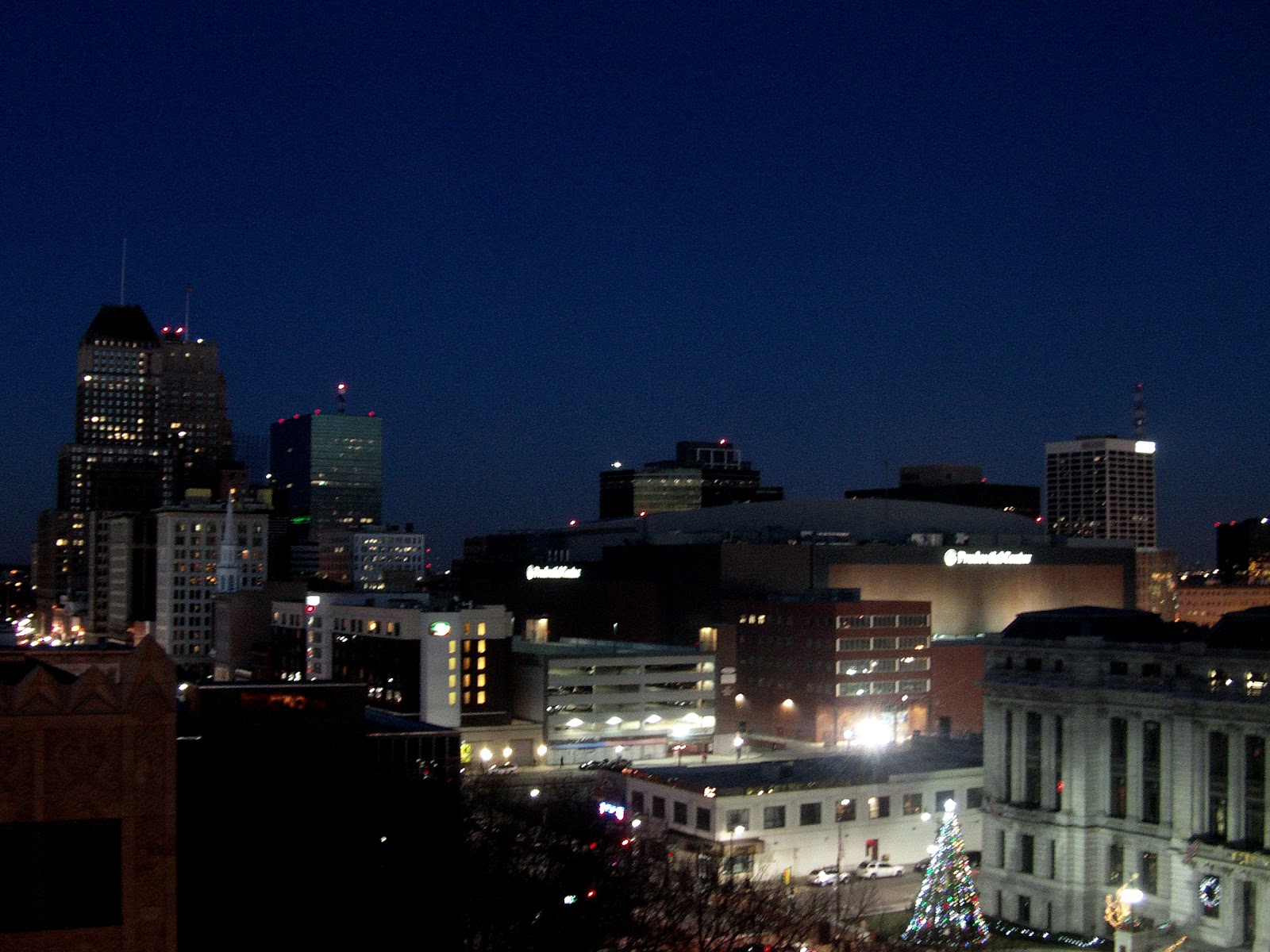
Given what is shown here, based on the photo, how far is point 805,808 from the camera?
7969 centimetres

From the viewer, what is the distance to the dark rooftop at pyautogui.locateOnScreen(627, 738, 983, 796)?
80938 mm

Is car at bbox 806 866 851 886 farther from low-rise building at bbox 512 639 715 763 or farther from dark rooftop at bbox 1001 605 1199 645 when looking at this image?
low-rise building at bbox 512 639 715 763

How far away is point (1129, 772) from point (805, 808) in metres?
19.2

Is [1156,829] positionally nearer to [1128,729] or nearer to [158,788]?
[1128,729]

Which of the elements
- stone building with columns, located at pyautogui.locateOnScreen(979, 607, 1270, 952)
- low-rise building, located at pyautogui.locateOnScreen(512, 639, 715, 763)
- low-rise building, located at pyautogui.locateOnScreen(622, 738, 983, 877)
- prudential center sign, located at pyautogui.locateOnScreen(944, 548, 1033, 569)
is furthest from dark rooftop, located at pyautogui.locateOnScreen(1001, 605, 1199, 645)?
prudential center sign, located at pyautogui.locateOnScreen(944, 548, 1033, 569)

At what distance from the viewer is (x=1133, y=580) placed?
18225 centimetres

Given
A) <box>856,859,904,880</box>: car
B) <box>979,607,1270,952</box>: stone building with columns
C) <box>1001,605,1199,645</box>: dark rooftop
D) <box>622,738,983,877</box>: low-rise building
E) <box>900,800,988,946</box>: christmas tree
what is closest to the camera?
<box>900,800,988,946</box>: christmas tree

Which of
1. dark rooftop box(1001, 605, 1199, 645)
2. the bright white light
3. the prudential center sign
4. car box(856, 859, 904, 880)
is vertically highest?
the prudential center sign

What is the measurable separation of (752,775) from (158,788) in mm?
65804

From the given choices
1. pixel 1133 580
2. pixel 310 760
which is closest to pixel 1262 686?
pixel 310 760

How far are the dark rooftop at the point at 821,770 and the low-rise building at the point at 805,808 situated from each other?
89mm

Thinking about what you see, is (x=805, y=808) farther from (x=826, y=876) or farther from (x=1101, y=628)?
(x=1101, y=628)

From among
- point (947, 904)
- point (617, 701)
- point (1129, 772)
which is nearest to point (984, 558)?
point (617, 701)

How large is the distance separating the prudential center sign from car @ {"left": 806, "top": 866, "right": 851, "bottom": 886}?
290 ft
